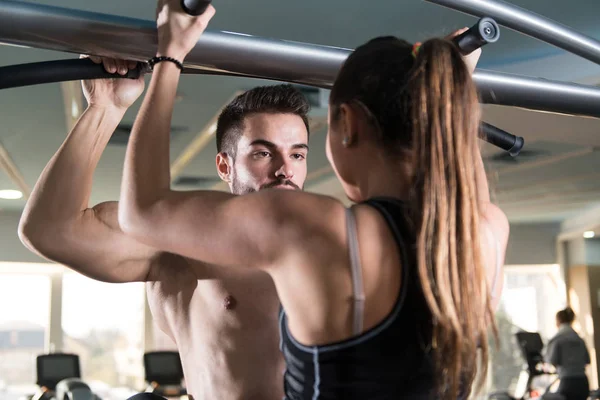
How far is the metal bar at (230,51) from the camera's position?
77cm

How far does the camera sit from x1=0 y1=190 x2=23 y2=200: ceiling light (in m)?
7.88

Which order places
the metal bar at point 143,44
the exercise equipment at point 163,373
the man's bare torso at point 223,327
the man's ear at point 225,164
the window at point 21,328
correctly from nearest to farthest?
the metal bar at point 143,44, the man's bare torso at point 223,327, the man's ear at point 225,164, the exercise equipment at point 163,373, the window at point 21,328

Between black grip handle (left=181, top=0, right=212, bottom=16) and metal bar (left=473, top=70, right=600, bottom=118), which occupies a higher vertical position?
black grip handle (left=181, top=0, right=212, bottom=16)

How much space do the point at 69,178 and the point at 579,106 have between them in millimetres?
836

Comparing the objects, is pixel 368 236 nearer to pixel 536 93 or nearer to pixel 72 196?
pixel 536 93

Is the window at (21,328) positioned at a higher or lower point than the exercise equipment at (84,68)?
lower

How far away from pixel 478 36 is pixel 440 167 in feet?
0.60

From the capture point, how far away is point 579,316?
1052cm

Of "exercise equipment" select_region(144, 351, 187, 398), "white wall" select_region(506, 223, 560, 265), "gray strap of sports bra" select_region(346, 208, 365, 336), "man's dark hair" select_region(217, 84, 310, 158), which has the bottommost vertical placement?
"exercise equipment" select_region(144, 351, 187, 398)

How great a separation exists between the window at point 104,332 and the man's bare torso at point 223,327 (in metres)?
8.62

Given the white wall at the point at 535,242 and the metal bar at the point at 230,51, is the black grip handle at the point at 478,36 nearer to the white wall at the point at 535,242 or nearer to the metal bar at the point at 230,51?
the metal bar at the point at 230,51

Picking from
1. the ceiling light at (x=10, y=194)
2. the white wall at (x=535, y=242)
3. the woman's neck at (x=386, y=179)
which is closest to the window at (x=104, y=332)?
the ceiling light at (x=10, y=194)

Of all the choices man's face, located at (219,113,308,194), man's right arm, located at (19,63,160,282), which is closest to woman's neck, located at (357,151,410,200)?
man's right arm, located at (19,63,160,282)

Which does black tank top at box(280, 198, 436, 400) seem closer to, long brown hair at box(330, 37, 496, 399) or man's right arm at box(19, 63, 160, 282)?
long brown hair at box(330, 37, 496, 399)
